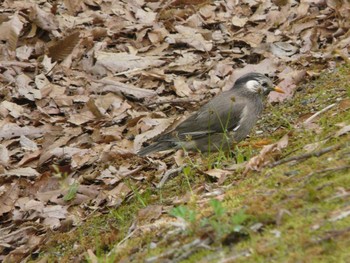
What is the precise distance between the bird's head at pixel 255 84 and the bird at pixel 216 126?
3cm

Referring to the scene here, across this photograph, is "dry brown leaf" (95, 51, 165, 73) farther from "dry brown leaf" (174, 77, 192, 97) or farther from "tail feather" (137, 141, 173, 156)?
"tail feather" (137, 141, 173, 156)

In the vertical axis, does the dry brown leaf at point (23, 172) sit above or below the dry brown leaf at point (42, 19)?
below

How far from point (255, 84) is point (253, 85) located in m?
0.02

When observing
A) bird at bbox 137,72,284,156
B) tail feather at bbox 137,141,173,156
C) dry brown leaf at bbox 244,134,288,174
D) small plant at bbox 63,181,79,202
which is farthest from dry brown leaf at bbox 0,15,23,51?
dry brown leaf at bbox 244,134,288,174

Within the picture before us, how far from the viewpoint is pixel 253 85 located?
7.75m

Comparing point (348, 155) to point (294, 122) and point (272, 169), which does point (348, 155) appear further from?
point (294, 122)

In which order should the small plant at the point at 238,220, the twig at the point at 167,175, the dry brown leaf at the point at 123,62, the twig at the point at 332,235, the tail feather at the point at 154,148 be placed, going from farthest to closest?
the dry brown leaf at the point at 123,62, the tail feather at the point at 154,148, the twig at the point at 167,175, the small plant at the point at 238,220, the twig at the point at 332,235

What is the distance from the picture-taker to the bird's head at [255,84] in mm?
7723

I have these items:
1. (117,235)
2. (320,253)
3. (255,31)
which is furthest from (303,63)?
(320,253)

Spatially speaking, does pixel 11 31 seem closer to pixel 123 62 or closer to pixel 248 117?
pixel 123 62

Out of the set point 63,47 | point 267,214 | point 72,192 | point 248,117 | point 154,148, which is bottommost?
point 63,47

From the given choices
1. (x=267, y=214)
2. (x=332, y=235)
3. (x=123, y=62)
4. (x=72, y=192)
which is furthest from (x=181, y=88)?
(x=332, y=235)

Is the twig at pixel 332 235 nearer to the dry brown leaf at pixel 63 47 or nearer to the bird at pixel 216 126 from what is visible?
the bird at pixel 216 126

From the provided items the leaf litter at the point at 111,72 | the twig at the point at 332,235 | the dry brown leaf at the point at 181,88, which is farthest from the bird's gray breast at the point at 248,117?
the twig at the point at 332,235
